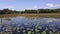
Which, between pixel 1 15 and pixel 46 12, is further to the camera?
pixel 46 12

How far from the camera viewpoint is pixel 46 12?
909 cm

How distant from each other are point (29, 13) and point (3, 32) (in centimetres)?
530

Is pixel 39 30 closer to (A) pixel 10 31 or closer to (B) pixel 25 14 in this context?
(A) pixel 10 31

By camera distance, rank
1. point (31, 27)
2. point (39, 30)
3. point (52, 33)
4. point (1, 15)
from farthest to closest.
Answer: point (1, 15) < point (31, 27) < point (39, 30) < point (52, 33)

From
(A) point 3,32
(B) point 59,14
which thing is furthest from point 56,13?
(A) point 3,32

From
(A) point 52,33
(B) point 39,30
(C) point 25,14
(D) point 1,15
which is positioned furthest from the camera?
(C) point 25,14

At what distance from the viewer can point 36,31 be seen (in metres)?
3.78

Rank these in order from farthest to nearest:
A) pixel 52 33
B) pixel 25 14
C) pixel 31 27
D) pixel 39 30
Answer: pixel 25 14 < pixel 31 27 < pixel 39 30 < pixel 52 33

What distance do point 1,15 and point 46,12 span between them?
2693 millimetres

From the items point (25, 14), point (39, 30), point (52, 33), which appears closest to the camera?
point (52, 33)

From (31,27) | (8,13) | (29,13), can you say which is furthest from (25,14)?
(31,27)

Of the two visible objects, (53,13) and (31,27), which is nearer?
(31,27)

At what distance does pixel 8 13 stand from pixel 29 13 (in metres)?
1.40

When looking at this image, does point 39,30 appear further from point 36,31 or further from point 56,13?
point 56,13
